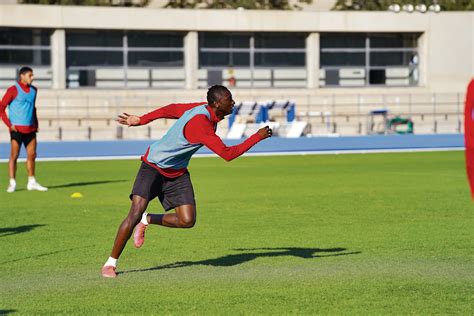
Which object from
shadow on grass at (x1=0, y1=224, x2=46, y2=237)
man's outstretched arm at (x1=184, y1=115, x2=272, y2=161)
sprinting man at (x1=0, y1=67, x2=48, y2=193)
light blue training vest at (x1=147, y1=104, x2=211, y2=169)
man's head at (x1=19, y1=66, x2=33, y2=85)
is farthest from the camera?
sprinting man at (x1=0, y1=67, x2=48, y2=193)

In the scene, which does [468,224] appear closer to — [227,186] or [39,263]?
[39,263]

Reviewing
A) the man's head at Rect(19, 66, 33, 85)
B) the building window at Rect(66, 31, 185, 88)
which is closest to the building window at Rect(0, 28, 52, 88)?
the building window at Rect(66, 31, 185, 88)

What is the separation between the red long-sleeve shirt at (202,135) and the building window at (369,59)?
152ft

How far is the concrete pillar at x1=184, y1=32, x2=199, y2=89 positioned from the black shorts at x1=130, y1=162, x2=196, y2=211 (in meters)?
43.3

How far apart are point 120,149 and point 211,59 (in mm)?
18570

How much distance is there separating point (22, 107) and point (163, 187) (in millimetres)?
10259

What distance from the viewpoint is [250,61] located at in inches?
2228

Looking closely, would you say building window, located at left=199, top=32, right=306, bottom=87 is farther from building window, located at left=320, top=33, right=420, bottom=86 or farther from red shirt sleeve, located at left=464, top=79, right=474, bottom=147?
red shirt sleeve, located at left=464, top=79, right=474, bottom=147

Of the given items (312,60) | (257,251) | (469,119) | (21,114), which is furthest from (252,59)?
(469,119)

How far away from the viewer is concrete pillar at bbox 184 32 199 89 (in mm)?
Answer: 54438

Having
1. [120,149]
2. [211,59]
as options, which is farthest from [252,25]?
[120,149]

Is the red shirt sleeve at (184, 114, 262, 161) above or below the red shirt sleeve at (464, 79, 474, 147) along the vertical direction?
below

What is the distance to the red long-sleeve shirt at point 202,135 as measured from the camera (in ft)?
33.4

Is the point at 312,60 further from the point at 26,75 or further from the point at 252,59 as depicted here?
the point at 26,75
